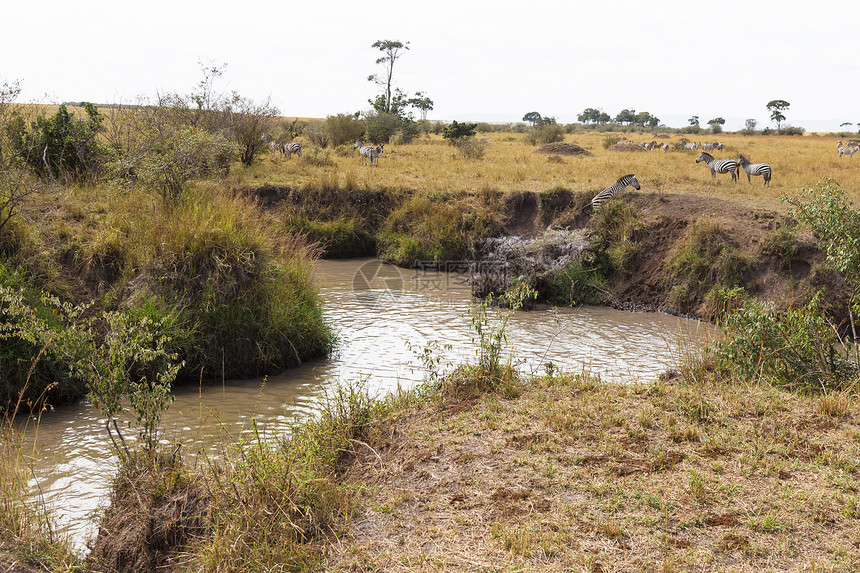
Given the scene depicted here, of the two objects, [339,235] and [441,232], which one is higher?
[441,232]

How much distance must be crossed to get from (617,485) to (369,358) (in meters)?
5.30

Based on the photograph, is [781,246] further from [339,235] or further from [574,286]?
[339,235]

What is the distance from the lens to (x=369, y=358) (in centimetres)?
912

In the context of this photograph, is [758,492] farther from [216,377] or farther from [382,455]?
[216,377]

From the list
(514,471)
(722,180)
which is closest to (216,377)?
(514,471)

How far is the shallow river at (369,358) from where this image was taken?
5719 millimetres

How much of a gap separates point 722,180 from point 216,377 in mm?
15534

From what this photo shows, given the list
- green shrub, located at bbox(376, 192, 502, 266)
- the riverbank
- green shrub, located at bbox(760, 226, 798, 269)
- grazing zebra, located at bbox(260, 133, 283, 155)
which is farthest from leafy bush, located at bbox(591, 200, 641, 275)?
grazing zebra, located at bbox(260, 133, 283, 155)

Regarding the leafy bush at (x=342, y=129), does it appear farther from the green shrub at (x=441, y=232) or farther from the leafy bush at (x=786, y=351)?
the leafy bush at (x=786, y=351)

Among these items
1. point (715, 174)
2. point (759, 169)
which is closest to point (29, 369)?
point (759, 169)

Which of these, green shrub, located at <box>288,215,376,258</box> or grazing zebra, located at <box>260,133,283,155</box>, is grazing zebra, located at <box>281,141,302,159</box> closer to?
grazing zebra, located at <box>260,133,283,155</box>
